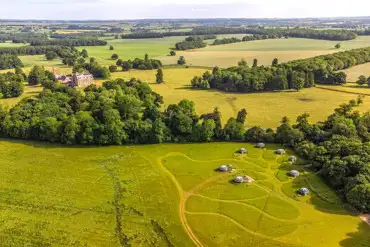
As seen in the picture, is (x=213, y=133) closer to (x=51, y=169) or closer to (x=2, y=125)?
(x=51, y=169)

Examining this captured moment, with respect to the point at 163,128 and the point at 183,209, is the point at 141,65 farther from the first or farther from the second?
the point at 183,209

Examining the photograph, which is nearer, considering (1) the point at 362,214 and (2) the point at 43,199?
(1) the point at 362,214

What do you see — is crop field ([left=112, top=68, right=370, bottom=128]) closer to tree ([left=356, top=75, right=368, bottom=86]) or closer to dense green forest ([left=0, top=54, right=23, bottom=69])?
tree ([left=356, top=75, right=368, bottom=86])

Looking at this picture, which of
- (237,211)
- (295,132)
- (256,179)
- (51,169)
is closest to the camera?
(237,211)

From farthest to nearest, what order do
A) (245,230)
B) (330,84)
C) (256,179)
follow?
1. (330,84)
2. (256,179)
3. (245,230)

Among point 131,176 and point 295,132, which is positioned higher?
point 295,132

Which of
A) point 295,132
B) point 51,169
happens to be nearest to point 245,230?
point 295,132

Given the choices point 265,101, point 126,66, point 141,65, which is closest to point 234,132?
point 265,101
